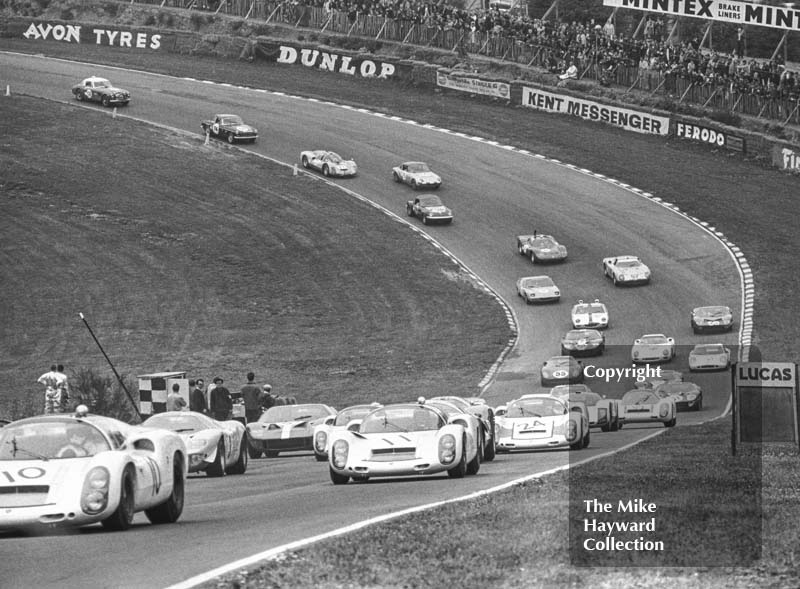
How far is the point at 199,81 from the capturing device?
286 feet

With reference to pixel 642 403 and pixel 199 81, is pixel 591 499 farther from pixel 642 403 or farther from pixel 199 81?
pixel 199 81

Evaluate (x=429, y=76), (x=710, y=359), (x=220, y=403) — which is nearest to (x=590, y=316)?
(x=710, y=359)

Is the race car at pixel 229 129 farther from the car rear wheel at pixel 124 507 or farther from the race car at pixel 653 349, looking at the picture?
the car rear wheel at pixel 124 507

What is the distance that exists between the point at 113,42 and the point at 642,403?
67.6 m

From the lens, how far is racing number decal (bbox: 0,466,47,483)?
1474cm

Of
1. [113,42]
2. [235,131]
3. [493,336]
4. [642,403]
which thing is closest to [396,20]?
[235,131]

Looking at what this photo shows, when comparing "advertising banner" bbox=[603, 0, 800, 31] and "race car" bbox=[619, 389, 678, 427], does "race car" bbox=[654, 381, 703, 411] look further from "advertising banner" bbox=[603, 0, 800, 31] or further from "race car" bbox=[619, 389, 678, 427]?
"advertising banner" bbox=[603, 0, 800, 31]

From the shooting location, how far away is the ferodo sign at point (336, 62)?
84000mm

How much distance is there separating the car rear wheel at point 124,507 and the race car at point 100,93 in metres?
70.1

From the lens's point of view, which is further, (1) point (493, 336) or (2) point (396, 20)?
(2) point (396, 20)

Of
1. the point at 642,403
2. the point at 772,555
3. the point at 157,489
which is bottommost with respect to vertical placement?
the point at 642,403

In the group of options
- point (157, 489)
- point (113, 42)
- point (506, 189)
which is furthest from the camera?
point (113, 42)

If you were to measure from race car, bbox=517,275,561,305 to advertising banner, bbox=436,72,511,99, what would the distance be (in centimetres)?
2293

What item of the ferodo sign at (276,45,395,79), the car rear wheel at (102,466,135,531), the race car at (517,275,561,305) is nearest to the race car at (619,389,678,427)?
the car rear wheel at (102,466,135,531)
